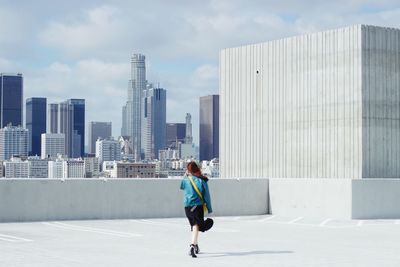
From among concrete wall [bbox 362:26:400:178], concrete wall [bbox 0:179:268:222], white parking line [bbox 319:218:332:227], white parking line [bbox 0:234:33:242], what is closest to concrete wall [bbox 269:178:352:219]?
white parking line [bbox 319:218:332:227]

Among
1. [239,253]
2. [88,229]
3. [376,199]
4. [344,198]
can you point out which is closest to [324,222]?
[344,198]

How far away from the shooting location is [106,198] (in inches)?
943

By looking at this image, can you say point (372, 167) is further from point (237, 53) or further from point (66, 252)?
point (66, 252)

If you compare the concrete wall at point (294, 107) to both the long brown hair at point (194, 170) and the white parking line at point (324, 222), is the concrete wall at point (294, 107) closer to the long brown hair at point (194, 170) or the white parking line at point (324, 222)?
the white parking line at point (324, 222)

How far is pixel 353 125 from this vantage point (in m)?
26.2

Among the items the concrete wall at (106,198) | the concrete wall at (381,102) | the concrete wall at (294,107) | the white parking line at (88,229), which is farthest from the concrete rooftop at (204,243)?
the concrete wall at (294,107)

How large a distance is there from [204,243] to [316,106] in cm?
1208

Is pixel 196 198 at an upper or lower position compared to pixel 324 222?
upper

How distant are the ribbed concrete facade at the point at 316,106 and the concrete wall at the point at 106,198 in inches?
105

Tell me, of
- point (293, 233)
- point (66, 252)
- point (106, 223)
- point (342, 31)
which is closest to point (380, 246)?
point (293, 233)

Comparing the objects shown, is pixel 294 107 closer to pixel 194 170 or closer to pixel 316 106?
pixel 316 106

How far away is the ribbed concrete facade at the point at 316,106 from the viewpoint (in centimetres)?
2623

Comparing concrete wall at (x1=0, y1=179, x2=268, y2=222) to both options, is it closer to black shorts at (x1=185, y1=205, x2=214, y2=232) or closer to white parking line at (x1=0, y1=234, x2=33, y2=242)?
white parking line at (x1=0, y1=234, x2=33, y2=242)

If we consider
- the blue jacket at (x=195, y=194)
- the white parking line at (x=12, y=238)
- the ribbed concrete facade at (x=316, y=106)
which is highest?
the ribbed concrete facade at (x=316, y=106)
